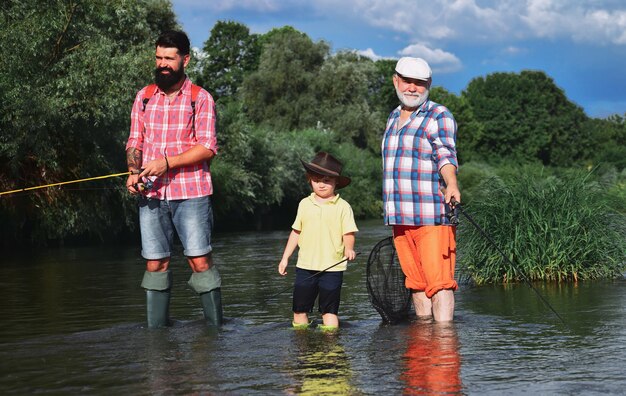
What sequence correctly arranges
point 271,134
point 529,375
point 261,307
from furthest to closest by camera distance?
point 271,134
point 261,307
point 529,375

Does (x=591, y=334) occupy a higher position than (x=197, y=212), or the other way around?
(x=197, y=212)

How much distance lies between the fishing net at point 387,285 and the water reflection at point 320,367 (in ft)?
2.81

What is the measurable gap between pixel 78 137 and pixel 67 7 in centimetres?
320

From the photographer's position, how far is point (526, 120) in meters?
89.7

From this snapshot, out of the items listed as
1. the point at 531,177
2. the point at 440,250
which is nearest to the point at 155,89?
the point at 440,250

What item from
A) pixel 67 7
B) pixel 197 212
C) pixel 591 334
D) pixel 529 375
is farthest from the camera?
pixel 67 7

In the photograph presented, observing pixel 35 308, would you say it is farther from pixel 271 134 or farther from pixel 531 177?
pixel 271 134

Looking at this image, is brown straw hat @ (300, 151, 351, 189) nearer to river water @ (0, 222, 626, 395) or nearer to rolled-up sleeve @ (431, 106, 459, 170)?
rolled-up sleeve @ (431, 106, 459, 170)

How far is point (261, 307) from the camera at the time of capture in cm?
1016

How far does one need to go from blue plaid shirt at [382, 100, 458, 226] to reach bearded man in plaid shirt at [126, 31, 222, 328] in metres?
1.39

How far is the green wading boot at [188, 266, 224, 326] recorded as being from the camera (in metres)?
8.14

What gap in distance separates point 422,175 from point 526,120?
84.0m

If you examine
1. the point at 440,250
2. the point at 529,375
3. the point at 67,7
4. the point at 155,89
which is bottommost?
the point at 529,375

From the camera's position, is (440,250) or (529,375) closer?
(529,375)
